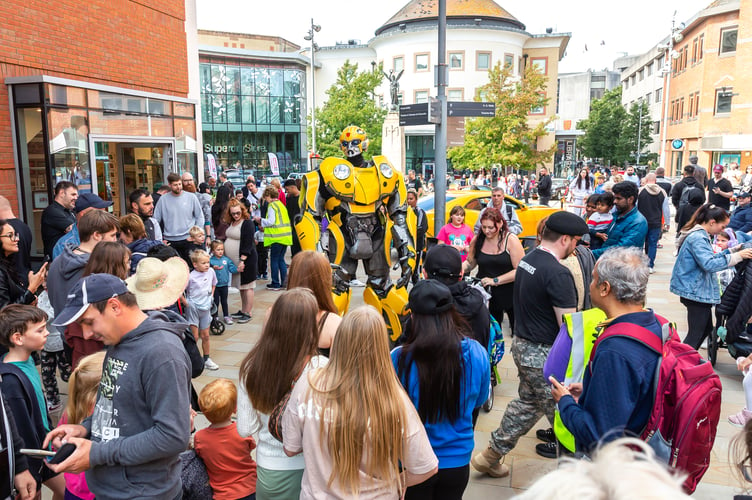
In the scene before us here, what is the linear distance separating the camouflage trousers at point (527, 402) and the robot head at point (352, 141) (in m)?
3.26

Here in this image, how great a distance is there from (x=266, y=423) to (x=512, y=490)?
7.45ft

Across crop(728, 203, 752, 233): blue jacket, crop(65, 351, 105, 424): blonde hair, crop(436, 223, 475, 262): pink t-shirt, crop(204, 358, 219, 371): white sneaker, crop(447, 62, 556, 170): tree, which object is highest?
crop(447, 62, 556, 170): tree

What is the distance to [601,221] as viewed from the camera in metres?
7.19

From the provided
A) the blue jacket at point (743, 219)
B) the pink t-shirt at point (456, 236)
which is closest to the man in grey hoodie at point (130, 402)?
the pink t-shirt at point (456, 236)

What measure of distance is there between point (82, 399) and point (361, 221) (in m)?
3.89

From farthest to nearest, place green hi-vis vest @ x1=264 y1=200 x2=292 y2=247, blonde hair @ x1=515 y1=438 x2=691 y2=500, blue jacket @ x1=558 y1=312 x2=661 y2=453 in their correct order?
green hi-vis vest @ x1=264 y1=200 x2=292 y2=247 < blue jacket @ x1=558 y1=312 x2=661 y2=453 < blonde hair @ x1=515 y1=438 x2=691 y2=500

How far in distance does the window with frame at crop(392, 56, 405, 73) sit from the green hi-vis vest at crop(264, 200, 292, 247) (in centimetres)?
4040

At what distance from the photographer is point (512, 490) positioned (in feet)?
13.4

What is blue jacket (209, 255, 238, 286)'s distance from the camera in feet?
25.4

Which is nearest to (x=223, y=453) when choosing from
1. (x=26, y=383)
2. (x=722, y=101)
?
(x=26, y=383)

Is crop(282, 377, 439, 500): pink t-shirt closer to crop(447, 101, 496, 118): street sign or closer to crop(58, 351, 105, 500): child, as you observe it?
crop(58, 351, 105, 500): child

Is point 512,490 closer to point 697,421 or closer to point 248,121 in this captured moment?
point 697,421

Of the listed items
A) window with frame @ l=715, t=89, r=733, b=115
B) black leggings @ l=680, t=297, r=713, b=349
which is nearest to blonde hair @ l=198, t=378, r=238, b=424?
black leggings @ l=680, t=297, r=713, b=349

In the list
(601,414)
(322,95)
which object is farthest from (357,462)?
(322,95)
